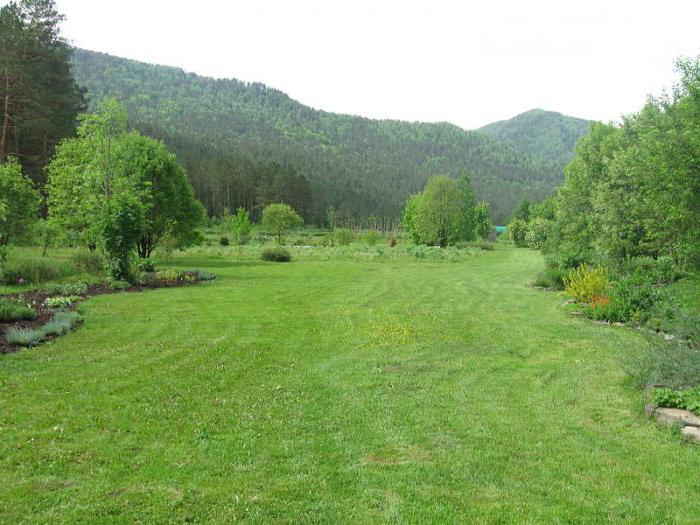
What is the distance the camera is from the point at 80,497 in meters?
4.50

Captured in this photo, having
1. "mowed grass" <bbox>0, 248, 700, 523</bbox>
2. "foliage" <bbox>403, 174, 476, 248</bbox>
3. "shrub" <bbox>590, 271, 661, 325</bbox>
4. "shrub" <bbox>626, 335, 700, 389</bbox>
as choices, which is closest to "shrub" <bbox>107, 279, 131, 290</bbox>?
"mowed grass" <bbox>0, 248, 700, 523</bbox>

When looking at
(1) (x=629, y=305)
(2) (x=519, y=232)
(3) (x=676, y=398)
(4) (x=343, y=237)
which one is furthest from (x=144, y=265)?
(2) (x=519, y=232)

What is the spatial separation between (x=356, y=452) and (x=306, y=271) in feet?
75.8

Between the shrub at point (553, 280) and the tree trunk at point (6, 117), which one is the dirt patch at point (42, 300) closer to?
the shrub at point (553, 280)

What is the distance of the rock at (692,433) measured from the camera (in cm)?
617

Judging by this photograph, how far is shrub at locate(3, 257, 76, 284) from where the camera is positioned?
1816 centimetres

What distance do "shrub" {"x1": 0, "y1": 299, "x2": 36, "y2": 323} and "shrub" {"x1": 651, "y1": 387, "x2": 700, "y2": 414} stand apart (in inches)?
514

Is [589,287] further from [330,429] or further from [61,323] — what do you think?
[61,323]

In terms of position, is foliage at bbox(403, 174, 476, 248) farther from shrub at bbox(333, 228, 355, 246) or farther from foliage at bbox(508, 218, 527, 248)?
foliage at bbox(508, 218, 527, 248)

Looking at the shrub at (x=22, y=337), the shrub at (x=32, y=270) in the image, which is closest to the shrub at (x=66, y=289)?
the shrub at (x=32, y=270)

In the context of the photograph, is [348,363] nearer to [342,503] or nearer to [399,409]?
[399,409]

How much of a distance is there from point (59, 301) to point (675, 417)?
14.8 meters

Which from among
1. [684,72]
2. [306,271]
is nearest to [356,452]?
[684,72]

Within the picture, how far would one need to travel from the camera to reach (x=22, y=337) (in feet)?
32.1
